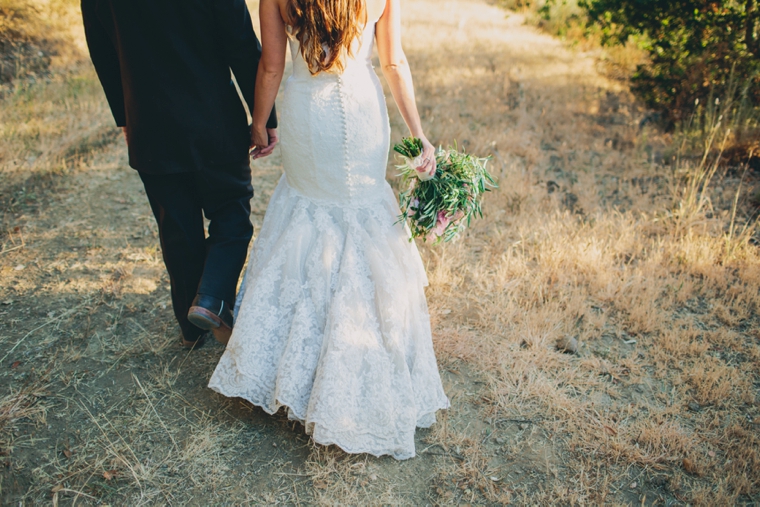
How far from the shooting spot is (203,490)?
229 cm

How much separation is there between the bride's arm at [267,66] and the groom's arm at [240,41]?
88mm

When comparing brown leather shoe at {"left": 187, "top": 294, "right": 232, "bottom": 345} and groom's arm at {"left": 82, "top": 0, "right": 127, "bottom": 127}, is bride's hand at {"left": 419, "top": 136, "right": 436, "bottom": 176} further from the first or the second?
groom's arm at {"left": 82, "top": 0, "right": 127, "bottom": 127}

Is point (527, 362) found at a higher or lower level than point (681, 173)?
lower

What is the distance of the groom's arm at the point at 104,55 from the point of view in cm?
232

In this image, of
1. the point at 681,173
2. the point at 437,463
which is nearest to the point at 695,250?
the point at 681,173

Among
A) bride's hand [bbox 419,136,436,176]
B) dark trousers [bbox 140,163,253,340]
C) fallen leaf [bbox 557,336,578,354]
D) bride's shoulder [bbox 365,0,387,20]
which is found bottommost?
fallen leaf [bbox 557,336,578,354]

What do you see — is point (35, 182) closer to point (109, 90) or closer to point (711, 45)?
point (109, 90)

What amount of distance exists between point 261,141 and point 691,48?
16.8 feet

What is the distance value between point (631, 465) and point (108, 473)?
2.41 m

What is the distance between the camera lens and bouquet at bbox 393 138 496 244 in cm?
245

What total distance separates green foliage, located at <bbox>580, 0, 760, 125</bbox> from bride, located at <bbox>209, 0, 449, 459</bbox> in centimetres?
405

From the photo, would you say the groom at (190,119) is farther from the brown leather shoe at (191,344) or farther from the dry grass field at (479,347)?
the dry grass field at (479,347)

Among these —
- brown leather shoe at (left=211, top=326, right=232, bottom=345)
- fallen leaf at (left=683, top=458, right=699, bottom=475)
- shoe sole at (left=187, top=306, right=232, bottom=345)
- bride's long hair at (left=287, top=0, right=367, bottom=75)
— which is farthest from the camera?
brown leather shoe at (left=211, top=326, right=232, bottom=345)

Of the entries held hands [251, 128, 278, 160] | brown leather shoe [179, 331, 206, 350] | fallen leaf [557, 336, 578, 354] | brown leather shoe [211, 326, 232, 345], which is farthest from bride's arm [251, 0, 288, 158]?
fallen leaf [557, 336, 578, 354]
